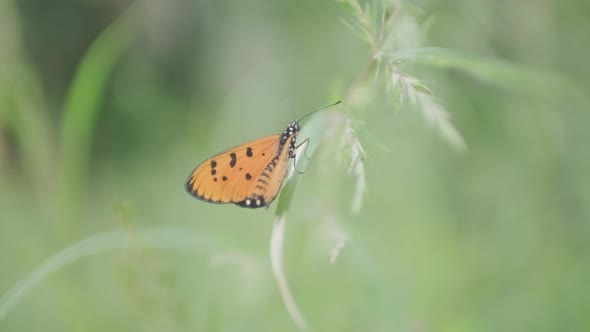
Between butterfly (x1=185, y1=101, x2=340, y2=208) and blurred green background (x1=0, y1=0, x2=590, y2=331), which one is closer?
butterfly (x1=185, y1=101, x2=340, y2=208)

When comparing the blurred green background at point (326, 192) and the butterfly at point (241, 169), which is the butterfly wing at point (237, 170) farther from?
the blurred green background at point (326, 192)

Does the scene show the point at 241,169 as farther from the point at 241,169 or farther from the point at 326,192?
the point at 326,192

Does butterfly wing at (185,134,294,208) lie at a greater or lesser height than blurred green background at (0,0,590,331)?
lesser

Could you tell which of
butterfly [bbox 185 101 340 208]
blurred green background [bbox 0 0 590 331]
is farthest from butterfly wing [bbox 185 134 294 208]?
blurred green background [bbox 0 0 590 331]

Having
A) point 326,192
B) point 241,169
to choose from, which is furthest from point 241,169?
point 326,192

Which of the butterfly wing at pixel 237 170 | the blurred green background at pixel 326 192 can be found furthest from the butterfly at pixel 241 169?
the blurred green background at pixel 326 192

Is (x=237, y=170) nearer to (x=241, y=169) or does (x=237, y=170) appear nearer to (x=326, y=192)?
(x=241, y=169)

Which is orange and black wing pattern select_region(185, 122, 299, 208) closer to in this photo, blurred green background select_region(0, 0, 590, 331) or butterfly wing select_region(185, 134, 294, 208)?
butterfly wing select_region(185, 134, 294, 208)
